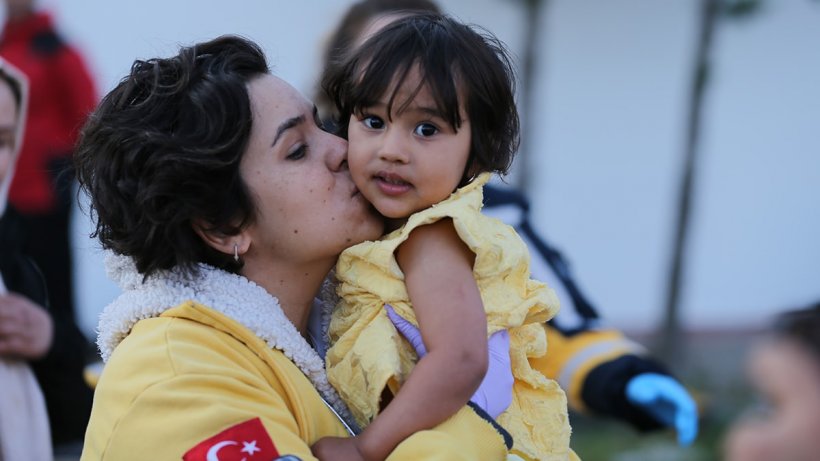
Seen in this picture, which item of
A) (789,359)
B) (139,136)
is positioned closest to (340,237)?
(139,136)

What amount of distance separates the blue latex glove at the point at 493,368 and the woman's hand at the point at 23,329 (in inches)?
51.3

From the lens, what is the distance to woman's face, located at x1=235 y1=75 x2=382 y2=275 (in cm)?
221

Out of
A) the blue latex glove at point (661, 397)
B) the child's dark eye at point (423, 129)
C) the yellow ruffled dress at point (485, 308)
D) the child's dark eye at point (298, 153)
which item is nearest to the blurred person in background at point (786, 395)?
the yellow ruffled dress at point (485, 308)

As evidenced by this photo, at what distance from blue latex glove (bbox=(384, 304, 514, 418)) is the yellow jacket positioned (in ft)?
0.24

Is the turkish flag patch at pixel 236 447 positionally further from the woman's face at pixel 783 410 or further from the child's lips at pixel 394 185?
the woman's face at pixel 783 410

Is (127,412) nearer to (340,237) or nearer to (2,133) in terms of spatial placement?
(340,237)

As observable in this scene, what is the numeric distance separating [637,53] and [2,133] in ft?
13.1

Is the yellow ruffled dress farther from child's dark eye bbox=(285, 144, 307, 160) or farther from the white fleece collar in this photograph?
child's dark eye bbox=(285, 144, 307, 160)

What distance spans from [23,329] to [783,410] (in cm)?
229

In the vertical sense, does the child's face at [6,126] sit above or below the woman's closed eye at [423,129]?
below

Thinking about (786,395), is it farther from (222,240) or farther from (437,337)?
(222,240)

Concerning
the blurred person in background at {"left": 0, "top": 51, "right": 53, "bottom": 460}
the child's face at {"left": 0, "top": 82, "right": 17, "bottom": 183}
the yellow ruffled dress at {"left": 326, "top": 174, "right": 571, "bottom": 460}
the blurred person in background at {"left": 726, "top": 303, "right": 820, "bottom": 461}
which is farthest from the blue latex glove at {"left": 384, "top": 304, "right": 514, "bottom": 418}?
the child's face at {"left": 0, "top": 82, "right": 17, "bottom": 183}

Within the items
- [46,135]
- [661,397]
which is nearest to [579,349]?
[661,397]

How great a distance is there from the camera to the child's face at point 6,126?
3234 millimetres
